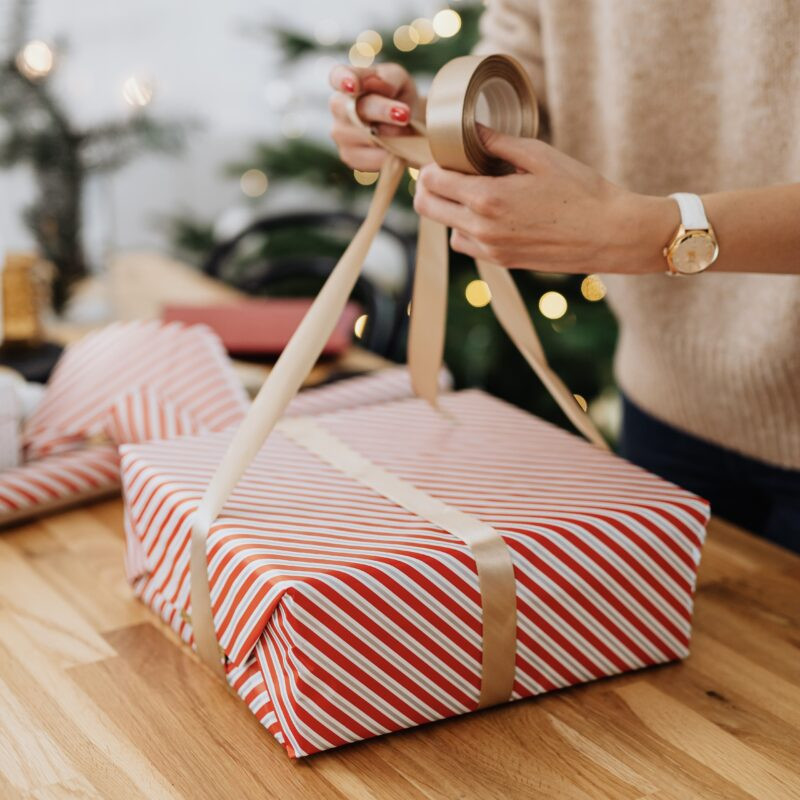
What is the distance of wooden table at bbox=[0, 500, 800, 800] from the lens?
0.63m

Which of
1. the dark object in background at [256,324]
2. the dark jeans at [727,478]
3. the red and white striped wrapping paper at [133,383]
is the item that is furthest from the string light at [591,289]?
the red and white striped wrapping paper at [133,383]

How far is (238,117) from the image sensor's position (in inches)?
147

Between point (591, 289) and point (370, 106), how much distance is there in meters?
1.51

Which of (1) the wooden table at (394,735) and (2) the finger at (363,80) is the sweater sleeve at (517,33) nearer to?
(2) the finger at (363,80)

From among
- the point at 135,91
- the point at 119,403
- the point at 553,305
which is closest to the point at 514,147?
the point at 119,403

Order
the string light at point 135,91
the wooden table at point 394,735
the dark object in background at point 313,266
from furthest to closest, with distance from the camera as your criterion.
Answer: the string light at point 135,91 < the dark object in background at point 313,266 < the wooden table at point 394,735

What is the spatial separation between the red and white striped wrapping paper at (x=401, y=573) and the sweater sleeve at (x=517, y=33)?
1.50 feet

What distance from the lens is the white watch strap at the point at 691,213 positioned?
0.72m

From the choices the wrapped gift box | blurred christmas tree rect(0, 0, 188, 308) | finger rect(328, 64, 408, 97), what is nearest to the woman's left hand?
finger rect(328, 64, 408, 97)

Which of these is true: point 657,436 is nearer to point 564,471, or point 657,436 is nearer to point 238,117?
point 564,471

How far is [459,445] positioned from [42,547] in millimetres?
376

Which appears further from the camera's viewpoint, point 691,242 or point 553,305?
point 553,305

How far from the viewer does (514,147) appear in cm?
70

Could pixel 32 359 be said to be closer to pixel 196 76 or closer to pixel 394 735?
pixel 394 735
